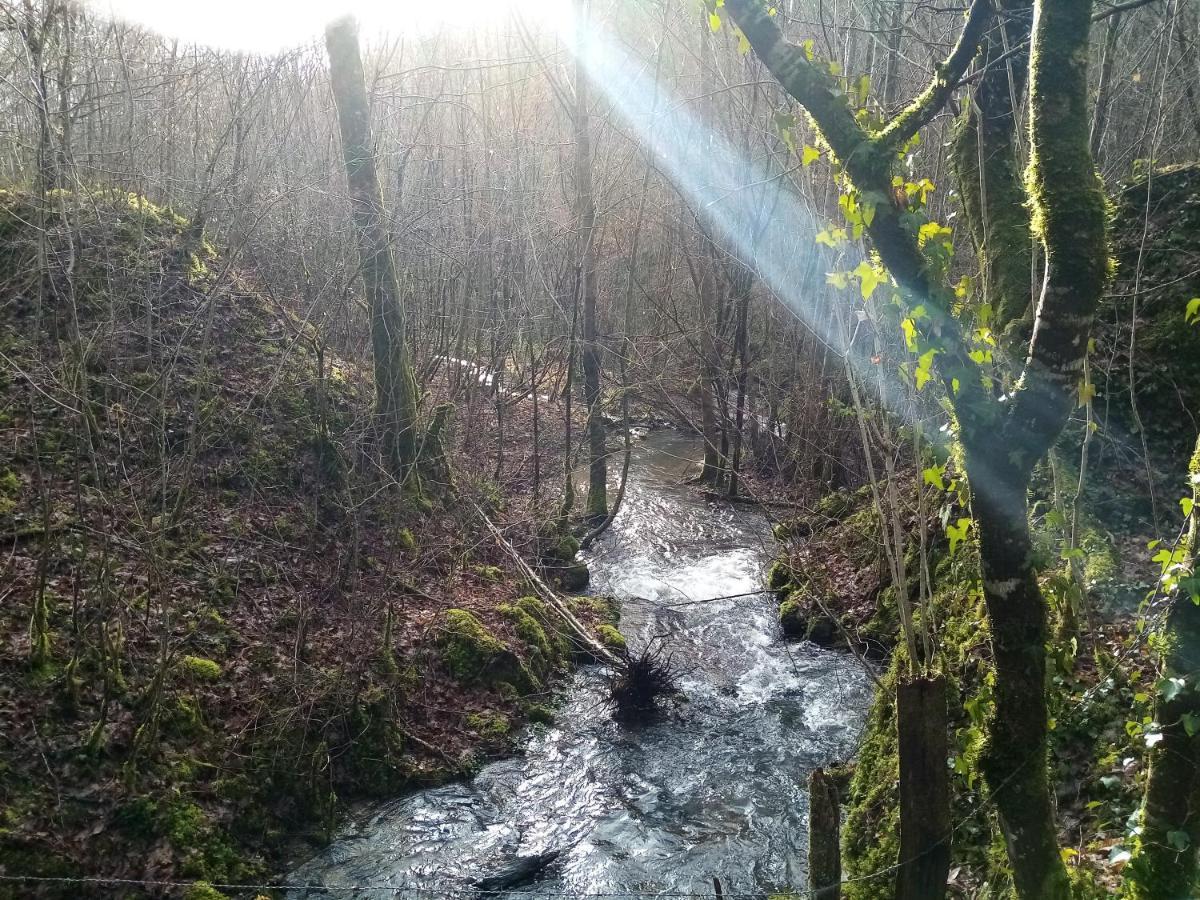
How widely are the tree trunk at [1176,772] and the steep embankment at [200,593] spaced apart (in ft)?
16.1

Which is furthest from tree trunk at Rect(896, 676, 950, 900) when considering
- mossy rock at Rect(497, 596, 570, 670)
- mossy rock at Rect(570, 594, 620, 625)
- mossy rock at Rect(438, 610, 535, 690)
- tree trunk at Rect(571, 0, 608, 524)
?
tree trunk at Rect(571, 0, 608, 524)

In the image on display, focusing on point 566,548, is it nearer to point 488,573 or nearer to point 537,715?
point 488,573

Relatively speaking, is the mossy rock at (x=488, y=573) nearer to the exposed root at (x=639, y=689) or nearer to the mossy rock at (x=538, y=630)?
the mossy rock at (x=538, y=630)

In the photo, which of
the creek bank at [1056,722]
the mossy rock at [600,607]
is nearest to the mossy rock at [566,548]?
the mossy rock at [600,607]

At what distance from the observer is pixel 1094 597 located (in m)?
5.40

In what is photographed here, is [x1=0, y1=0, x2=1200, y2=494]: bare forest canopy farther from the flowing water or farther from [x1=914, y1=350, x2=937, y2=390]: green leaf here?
[x1=914, y1=350, x2=937, y2=390]: green leaf

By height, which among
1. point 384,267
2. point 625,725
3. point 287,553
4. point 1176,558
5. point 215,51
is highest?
point 215,51

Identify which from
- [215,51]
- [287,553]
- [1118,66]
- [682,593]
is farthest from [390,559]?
[1118,66]

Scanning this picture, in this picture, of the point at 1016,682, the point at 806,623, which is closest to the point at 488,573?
the point at 806,623

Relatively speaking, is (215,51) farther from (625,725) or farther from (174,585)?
(625,725)

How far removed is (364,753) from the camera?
6.38 meters

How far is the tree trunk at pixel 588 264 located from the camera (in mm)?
12336

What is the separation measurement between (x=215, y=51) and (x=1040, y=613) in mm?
10107

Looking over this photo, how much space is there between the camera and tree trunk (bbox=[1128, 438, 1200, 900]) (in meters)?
2.79
